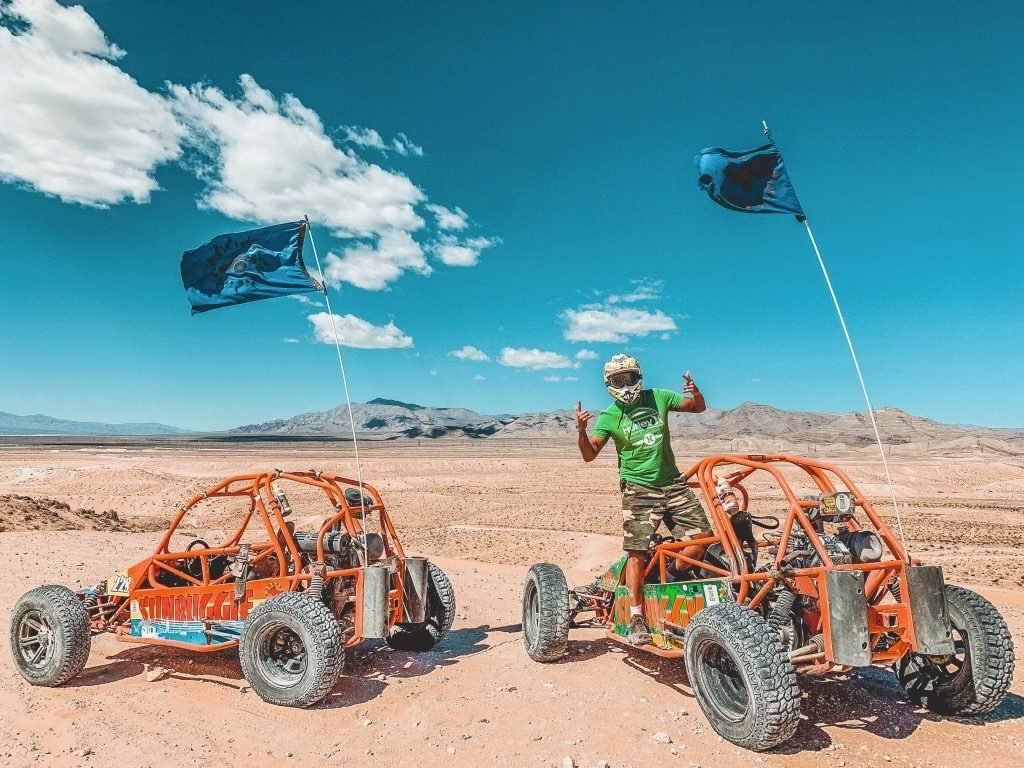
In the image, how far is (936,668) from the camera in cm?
547

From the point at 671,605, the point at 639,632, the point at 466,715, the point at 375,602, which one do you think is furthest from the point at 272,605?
the point at 671,605

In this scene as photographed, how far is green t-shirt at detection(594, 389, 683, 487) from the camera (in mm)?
6531

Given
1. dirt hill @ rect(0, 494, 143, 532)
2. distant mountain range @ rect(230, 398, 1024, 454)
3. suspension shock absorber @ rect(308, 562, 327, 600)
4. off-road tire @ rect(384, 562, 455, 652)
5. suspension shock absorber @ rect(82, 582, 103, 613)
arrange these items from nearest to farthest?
suspension shock absorber @ rect(308, 562, 327, 600) < suspension shock absorber @ rect(82, 582, 103, 613) < off-road tire @ rect(384, 562, 455, 652) < dirt hill @ rect(0, 494, 143, 532) < distant mountain range @ rect(230, 398, 1024, 454)

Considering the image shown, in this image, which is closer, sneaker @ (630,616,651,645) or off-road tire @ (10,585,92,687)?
sneaker @ (630,616,651,645)

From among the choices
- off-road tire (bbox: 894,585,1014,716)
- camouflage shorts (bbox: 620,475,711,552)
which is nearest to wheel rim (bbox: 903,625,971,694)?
off-road tire (bbox: 894,585,1014,716)

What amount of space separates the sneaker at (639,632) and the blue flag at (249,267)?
535cm

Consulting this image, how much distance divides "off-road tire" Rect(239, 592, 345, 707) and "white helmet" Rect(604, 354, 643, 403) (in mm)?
3229

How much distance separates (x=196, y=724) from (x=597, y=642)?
4.12 meters

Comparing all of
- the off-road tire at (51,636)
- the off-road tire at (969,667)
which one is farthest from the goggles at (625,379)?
the off-road tire at (51,636)

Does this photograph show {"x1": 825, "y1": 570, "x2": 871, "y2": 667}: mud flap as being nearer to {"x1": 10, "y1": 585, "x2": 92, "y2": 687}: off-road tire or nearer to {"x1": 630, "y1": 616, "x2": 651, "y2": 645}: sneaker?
{"x1": 630, "y1": 616, "x2": 651, "y2": 645}: sneaker

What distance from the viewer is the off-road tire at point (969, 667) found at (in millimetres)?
5043

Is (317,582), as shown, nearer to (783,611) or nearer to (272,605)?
(272,605)

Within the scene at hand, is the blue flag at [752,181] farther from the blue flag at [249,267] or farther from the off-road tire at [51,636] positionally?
the off-road tire at [51,636]

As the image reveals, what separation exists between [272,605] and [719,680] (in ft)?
12.0
